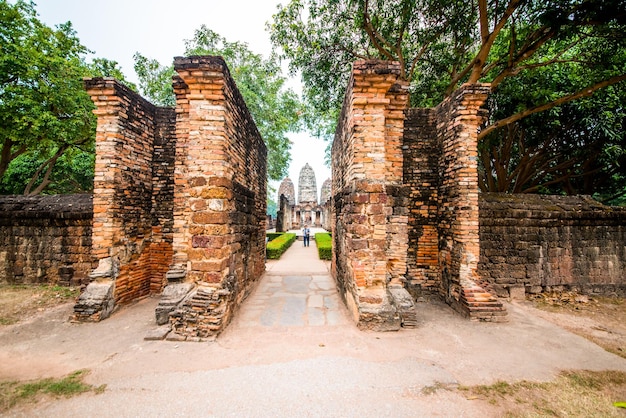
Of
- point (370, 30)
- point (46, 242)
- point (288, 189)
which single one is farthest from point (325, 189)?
point (46, 242)

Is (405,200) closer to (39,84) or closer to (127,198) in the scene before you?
(127,198)

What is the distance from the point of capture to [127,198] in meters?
5.44

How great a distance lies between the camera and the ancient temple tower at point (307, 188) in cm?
2956

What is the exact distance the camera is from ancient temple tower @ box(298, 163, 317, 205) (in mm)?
29562

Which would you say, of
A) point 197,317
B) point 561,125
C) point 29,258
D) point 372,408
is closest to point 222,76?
point 197,317

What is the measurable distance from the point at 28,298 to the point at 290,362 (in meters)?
6.97

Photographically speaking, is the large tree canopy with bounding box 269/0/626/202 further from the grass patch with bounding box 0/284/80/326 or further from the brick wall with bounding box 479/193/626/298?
the grass patch with bounding box 0/284/80/326

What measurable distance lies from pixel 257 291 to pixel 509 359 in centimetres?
520

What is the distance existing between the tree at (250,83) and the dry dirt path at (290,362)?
1176 cm

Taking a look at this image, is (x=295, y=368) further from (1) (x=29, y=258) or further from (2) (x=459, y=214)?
(1) (x=29, y=258)

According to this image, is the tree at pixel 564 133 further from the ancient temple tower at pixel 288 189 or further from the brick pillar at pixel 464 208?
the ancient temple tower at pixel 288 189

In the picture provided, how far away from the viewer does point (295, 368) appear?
3.23m

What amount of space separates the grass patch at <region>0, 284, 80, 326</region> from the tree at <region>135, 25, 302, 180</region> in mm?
10154

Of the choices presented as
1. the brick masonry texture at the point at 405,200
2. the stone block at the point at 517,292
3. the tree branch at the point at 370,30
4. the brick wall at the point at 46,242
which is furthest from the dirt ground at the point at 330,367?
the tree branch at the point at 370,30
